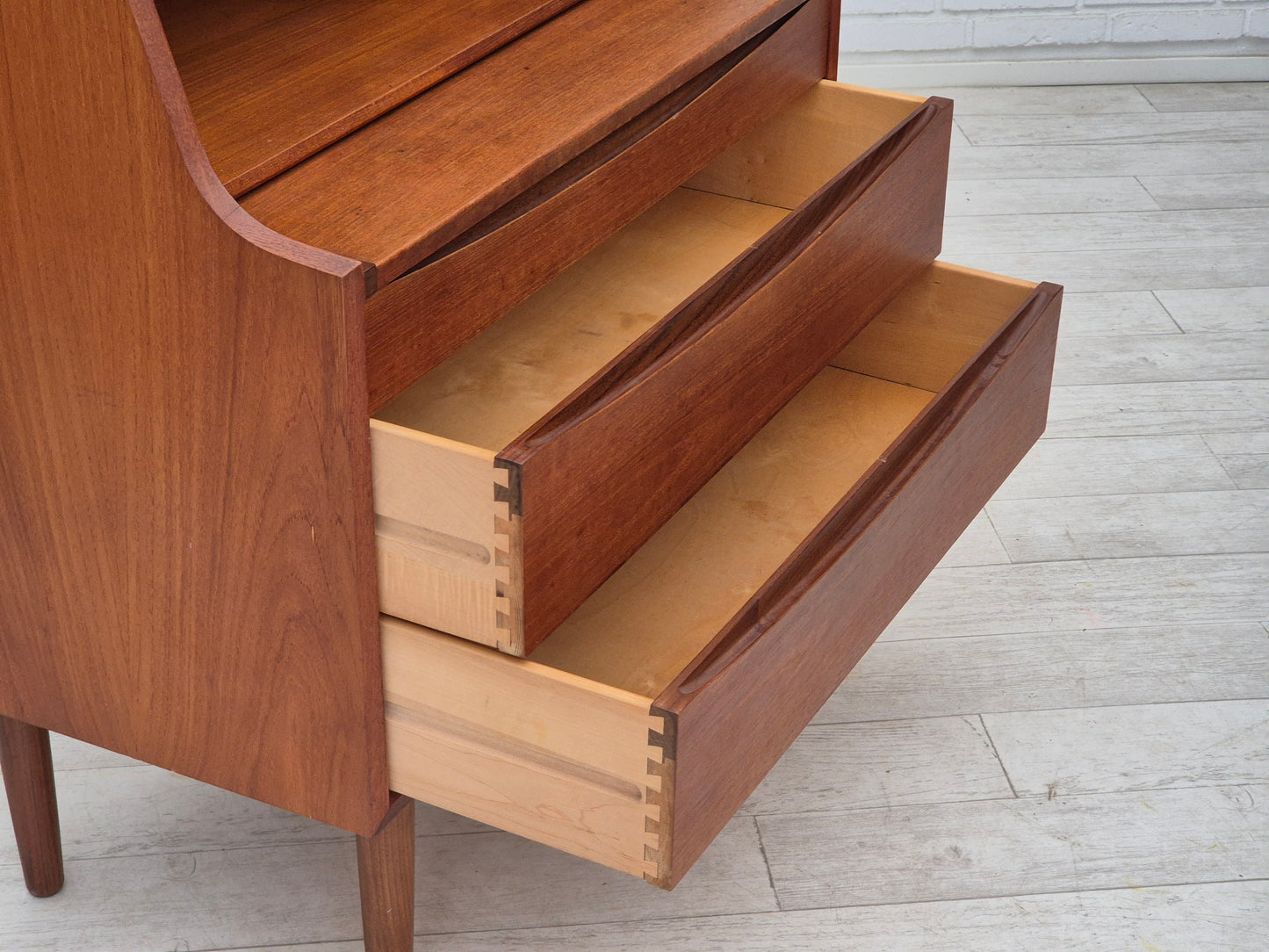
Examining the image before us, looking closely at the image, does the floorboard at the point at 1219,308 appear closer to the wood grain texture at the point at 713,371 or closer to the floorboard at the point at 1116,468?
the floorboard at the point at 1116,468

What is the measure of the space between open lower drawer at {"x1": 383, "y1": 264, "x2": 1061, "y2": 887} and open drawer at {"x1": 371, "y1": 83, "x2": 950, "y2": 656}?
0.05 m

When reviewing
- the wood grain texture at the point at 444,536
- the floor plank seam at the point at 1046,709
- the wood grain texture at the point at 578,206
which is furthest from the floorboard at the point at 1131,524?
the wood grain texture at the point at 444,536

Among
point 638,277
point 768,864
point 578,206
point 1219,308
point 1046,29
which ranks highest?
point 578,206

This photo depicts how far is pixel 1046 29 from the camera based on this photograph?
2.59 meters

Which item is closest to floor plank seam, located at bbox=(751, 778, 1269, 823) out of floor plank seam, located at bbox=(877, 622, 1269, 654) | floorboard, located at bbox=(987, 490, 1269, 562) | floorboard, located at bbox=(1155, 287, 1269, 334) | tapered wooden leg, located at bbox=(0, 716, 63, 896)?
floor plank seam, located at bbox=(877, 622, 1269, 654)

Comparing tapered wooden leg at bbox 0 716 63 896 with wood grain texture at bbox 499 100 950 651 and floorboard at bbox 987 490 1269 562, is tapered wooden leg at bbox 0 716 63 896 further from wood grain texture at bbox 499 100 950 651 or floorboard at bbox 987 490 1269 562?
floorboard at bbox 987 490 1269 562

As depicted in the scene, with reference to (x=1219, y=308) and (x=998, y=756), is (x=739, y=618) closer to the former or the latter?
(x=998, y=756)

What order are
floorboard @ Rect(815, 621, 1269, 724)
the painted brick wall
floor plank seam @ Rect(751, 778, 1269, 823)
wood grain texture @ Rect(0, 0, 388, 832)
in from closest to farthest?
wood grain texture @ Rect(0, 0, 388, 832), floor plank seam @ Rect(751, 778, 1269, 823), floorboard @ Rect(815, 621, 1269, 724), the painted brick wall

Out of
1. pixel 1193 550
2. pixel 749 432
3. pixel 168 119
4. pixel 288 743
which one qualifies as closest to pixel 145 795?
pixel 288 743

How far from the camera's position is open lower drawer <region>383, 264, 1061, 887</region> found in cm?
81

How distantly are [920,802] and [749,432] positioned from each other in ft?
1.42

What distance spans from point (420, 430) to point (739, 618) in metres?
0.26

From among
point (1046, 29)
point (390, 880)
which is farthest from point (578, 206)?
point (1046, 29)

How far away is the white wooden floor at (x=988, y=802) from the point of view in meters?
1.17
